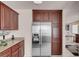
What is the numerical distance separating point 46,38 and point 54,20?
3.08 ft

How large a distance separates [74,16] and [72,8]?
1.18 feet

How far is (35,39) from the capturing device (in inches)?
201

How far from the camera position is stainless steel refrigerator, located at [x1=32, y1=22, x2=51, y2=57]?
5113 millimetres

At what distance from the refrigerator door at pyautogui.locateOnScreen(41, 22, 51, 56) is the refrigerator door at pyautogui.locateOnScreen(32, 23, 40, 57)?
16cm

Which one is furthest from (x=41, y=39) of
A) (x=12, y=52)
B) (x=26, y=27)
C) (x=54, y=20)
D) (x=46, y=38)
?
(x=12, y=52)

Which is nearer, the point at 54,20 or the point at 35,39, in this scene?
the point at 35,39

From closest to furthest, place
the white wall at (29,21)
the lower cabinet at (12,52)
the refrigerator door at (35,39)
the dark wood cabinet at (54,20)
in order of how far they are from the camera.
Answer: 1. the lower cabinet at (12,52)
2. the refrigerator door at (35,39)
3. the white wall at (29,21)
4. the dark wood cabinet at (54,20)

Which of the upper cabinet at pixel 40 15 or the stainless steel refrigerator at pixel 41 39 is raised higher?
the upper cabinet at pixel 40 15

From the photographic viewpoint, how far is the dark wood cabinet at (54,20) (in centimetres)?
555

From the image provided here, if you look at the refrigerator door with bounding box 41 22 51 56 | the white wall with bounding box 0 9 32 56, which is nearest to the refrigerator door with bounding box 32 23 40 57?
the refrigerator door with bounding box 41 22 51 56

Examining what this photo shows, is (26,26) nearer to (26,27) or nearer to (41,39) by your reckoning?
(26,27)

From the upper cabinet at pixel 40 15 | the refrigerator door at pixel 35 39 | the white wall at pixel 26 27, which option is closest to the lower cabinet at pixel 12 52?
the refrigerator door at pixel 35 39

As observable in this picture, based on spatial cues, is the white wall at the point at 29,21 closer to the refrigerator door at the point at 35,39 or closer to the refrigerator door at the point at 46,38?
the refrigerator door at the point at 35,39

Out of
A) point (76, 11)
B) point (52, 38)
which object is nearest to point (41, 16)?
point (52, 38)
